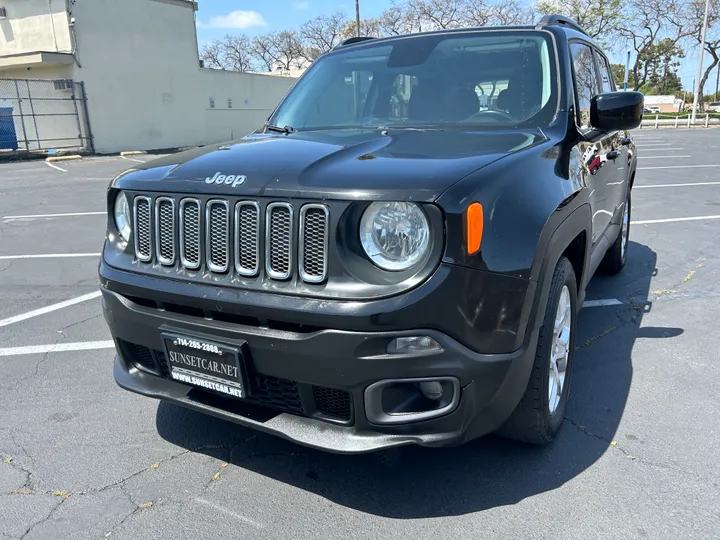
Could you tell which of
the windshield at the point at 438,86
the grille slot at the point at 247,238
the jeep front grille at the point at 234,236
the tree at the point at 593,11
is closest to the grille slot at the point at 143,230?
the jeep front grille at the point at 234,236

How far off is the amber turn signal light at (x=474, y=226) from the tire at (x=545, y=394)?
23.9 inches

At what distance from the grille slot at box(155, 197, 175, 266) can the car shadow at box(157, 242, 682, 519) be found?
999mm

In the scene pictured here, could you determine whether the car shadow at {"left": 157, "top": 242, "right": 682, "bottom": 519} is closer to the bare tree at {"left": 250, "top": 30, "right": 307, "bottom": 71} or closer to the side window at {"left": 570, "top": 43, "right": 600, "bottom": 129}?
the side window at {"left": 570, "top": 43, "right": 600, "bottom": 129}

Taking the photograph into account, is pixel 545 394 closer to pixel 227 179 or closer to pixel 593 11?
pixel 227 179

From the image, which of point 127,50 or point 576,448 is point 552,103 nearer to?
point 576,448

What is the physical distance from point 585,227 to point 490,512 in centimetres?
151

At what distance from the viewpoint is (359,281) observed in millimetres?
2125

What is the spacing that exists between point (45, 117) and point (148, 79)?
4.44 metres

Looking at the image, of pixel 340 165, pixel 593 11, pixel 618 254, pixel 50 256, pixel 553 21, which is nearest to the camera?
pixel 340 165

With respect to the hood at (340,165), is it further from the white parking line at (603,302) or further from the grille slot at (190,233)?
the white parking line at (603,302)

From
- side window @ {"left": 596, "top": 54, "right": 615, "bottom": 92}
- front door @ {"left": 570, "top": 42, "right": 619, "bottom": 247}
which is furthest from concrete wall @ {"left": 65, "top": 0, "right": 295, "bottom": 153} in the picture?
front door @ {"left": 570, "top": 42, "right": 619, "bottom": 247}

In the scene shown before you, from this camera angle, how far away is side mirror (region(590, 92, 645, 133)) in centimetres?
307

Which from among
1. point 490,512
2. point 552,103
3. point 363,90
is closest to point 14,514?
point 490,512

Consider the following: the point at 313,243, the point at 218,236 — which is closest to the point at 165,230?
the point at 218,236
